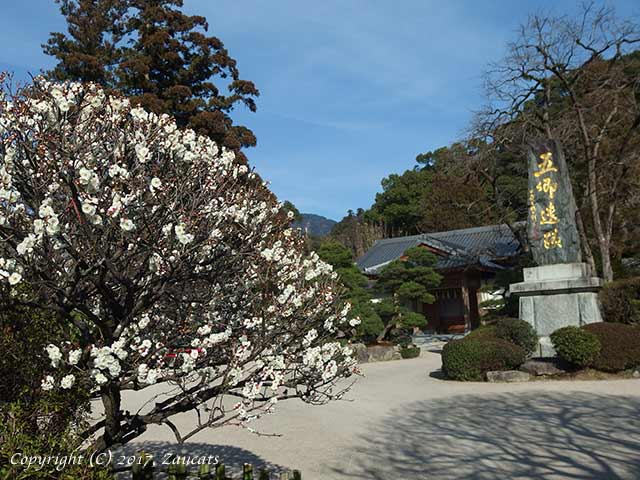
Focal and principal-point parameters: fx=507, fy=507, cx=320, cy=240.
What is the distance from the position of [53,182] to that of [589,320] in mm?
13144

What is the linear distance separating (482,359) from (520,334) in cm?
144

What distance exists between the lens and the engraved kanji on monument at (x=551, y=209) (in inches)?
543

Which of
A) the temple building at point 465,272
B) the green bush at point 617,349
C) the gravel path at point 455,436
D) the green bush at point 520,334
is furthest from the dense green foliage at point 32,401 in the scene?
the temple building at point 465,272

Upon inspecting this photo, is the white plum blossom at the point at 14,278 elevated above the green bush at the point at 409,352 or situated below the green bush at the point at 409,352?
above

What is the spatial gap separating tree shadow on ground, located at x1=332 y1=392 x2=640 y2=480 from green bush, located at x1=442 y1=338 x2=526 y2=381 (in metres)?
2.69

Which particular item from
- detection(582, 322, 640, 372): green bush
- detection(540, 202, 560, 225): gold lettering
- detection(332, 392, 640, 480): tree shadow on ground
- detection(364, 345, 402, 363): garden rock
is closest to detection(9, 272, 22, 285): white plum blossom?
detection(332, 392, 640, 480): tree shadow on ground

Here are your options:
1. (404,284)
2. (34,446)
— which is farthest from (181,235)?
(404,284)

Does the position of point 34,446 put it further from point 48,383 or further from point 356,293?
point 356,293

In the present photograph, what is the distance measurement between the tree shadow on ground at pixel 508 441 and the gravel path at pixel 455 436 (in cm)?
1

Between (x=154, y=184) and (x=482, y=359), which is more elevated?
(x=154, y=184)

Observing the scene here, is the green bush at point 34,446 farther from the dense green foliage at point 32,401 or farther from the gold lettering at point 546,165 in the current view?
the gold lettering at point 546,165

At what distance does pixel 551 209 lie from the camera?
46.4ft

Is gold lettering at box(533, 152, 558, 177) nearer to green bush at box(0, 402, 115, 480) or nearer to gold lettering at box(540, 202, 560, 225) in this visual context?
gold lettering at box(540, 202, 560, 225)

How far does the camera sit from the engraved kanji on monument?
13789mm
